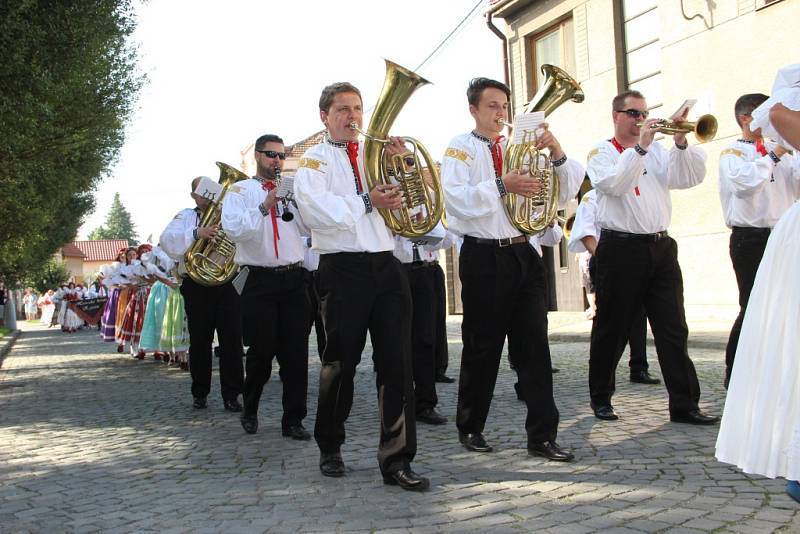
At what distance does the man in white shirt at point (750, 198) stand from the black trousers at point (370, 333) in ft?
10.1

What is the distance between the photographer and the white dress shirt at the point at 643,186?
631cm

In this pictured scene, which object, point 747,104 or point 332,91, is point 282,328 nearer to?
point 332,91

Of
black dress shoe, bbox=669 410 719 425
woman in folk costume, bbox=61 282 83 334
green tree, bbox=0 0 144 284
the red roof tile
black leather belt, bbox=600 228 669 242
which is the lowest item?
black dress shoe, bbox=669 410 719 425

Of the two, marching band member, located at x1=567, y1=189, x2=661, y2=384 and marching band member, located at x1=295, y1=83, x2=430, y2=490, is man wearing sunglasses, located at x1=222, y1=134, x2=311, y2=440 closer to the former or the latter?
marching band member, located at x1=295, y1=83, x2=430, y2=490

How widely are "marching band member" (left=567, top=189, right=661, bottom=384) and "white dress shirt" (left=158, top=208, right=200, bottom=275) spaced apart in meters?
3.93

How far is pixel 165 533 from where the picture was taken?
13.3ft

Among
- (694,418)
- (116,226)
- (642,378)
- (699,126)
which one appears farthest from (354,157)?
(116,226)

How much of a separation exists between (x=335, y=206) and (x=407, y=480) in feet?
5.19

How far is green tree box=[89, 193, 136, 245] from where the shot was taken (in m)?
146

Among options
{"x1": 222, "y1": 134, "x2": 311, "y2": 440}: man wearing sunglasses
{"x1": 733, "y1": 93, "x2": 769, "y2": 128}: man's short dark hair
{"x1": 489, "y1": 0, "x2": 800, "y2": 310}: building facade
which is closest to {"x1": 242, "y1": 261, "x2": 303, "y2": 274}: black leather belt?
{"x1": 222, "y1": 134, "x2": 311, "y2": 440}: man wearing sunglasses

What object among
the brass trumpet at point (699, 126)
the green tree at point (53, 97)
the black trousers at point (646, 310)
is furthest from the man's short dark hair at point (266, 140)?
the green tree at point (53, 97)

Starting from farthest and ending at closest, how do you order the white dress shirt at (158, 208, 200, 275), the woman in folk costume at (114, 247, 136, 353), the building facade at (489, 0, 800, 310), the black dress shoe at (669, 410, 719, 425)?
the woman in folk costume at (114, 247, 136, 353) < the building facade at (489, 0, 800, 310) < the white dress shirt at (158, 208, 200, 275) < the black dress shoe at (669, 410, 719, 425)

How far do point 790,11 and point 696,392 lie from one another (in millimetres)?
10076

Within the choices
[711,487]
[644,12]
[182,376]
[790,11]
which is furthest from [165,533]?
[644,12]
